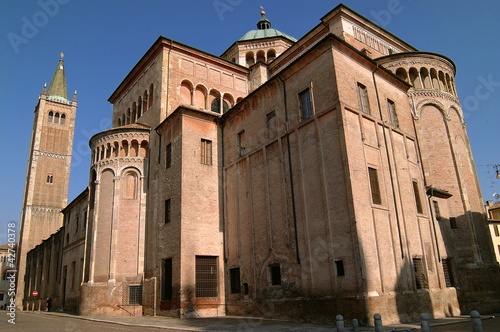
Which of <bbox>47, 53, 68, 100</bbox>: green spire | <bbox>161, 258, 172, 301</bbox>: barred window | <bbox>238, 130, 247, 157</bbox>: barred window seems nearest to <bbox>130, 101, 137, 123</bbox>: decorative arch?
<bbox>238, 130, 247, 157</bbox>: barred window

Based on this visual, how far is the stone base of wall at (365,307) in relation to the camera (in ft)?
40.7

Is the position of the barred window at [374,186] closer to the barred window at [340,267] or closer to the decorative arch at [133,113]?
the barred window at [340,267]

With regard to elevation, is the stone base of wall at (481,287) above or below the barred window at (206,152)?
below

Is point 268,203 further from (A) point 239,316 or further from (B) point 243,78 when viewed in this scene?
(B) point 243,78

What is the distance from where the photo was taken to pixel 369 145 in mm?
15359

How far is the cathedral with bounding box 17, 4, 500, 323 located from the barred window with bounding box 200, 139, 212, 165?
0.25ft

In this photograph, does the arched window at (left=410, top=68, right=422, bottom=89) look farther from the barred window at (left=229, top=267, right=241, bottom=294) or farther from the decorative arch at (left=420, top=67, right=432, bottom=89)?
the barred window at (left=229, top=267, right=241, bottom=294)

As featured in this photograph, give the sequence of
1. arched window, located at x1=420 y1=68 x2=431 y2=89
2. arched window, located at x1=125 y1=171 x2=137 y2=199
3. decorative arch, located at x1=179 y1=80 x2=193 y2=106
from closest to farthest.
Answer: arched window, located at x1=125 y1=171 x2=137 y2=199
arched window, located at x1=420 y1=68 x2=431 y2=89
decorative arch, located at x1=179 y1=80 x2=193 y2=106

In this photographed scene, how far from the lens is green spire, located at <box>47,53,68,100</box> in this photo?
6512 centimetres

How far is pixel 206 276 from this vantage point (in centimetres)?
1856

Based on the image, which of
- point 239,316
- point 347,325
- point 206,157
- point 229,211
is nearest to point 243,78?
point 206,157

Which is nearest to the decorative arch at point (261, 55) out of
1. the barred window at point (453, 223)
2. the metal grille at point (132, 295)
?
the barred window at point (453, 223)

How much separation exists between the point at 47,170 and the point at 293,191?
52748mm

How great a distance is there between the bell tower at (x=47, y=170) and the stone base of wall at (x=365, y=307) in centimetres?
4522
